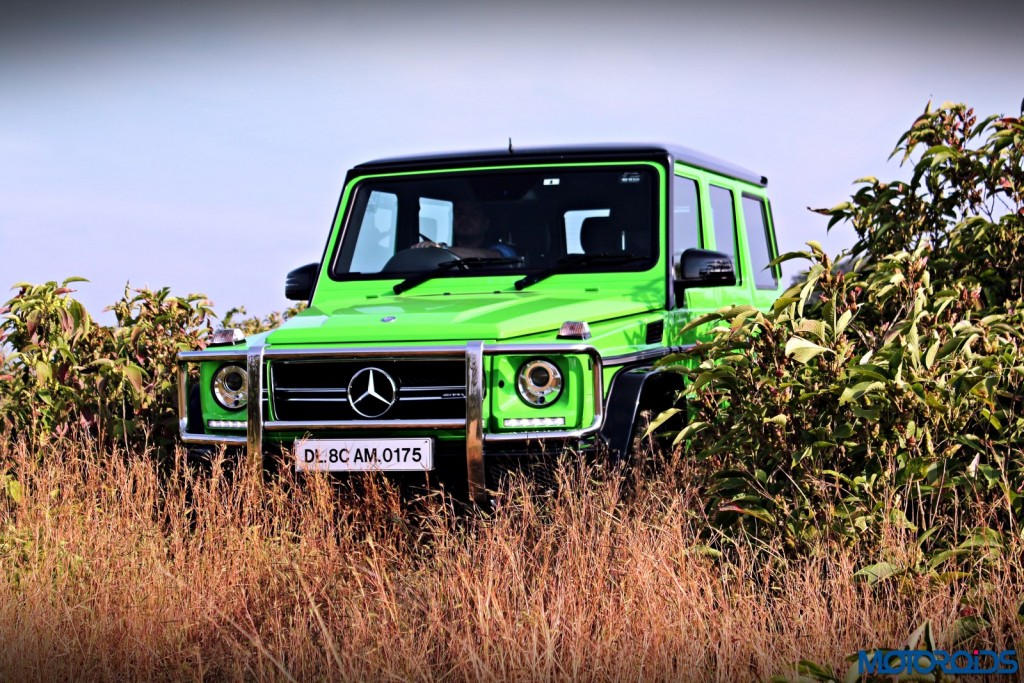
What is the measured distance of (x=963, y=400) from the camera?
4910mm

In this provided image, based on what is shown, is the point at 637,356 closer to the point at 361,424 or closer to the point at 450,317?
the point at 450,317

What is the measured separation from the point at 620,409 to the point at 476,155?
2.12 metres

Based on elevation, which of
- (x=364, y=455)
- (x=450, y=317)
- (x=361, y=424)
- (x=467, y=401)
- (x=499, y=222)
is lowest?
(x=364, y=455)

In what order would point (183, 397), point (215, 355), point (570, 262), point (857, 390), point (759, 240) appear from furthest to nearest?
point (759, 240), point (570, 262), point (183, 397), point (215, 355), point (857, 390)

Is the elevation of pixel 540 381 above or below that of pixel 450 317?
below

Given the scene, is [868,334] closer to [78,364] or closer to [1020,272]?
[1020,272]

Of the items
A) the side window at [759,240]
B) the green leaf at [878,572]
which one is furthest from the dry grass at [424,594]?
the side window at [759,240]

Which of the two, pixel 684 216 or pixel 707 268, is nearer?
pixel 707 268

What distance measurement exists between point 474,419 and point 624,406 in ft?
2.30

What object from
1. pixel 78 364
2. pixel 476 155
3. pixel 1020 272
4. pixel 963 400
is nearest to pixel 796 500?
pixel 963 400

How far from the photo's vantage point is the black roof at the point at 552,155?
683cm

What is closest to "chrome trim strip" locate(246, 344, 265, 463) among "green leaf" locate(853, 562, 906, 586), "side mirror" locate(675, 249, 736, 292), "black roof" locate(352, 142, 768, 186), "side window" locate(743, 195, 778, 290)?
"black roof" locate(352, 142, 768, 186)

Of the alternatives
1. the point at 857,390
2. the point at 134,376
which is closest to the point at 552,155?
the point at 857,390

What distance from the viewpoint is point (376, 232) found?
721 centimetres
